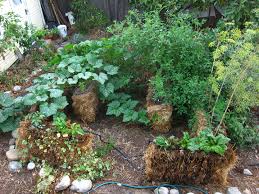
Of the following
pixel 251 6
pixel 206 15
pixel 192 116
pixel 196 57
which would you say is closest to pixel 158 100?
pixel 192 116

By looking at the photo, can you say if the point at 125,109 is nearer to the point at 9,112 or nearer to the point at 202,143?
the point at 202,143

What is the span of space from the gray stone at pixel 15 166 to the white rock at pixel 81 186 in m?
0.68

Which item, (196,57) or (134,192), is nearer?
(134,192)

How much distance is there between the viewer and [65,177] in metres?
2.87

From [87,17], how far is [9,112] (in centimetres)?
369

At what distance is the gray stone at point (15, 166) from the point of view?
3.10 metres

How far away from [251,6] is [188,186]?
2.78 metres

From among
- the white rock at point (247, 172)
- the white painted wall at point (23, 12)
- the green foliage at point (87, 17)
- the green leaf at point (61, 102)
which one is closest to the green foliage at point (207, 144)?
the white rock at point (247, 172)

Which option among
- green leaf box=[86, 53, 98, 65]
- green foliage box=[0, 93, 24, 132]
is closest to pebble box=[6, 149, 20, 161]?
green foliage box=[0, 93, 24, 132]

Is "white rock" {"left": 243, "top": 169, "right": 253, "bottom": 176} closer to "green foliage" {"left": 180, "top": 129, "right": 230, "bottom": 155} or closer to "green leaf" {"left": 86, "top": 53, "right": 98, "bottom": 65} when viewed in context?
"green foliage" {"left": 180, "top": 129, "right": 230, "bottom": 155}

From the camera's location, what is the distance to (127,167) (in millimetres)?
3094

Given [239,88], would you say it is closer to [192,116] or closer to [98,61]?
[192,116]

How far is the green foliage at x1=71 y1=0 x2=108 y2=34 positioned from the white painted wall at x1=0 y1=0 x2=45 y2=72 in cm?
78

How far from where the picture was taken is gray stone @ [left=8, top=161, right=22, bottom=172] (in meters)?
3.10
